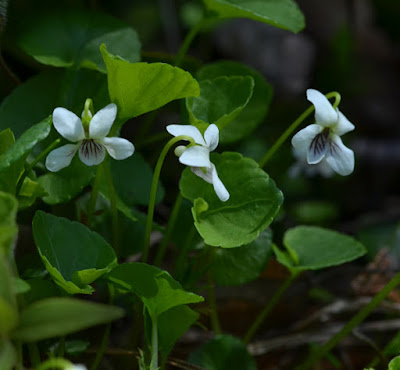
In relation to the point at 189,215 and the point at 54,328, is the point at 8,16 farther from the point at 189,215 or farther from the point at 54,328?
the point at 54,328

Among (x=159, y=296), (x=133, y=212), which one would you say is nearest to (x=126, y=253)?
(x=133, y=212)

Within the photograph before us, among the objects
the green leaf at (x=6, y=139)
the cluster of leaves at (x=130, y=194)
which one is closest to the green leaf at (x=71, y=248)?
the cluster of leaves at (x=130, y=194)

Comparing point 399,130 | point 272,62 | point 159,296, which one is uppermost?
point 159,296

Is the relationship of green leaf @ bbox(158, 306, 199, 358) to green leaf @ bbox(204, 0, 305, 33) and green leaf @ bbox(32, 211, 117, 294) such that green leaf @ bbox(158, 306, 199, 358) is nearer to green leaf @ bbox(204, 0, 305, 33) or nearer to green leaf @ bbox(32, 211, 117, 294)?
green leaf @ bbox(32, 211, 117, 294)

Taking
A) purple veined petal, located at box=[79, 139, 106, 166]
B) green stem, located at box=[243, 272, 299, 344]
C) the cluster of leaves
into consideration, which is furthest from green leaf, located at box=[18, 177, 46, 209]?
green stem, located at box=[243, 272, 299, 344]

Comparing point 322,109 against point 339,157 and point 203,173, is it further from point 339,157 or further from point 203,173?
point 203,173

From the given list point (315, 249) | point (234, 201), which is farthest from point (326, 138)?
point (315, 249)

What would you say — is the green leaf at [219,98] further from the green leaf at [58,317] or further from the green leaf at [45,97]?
the green leaf at [58,317]
